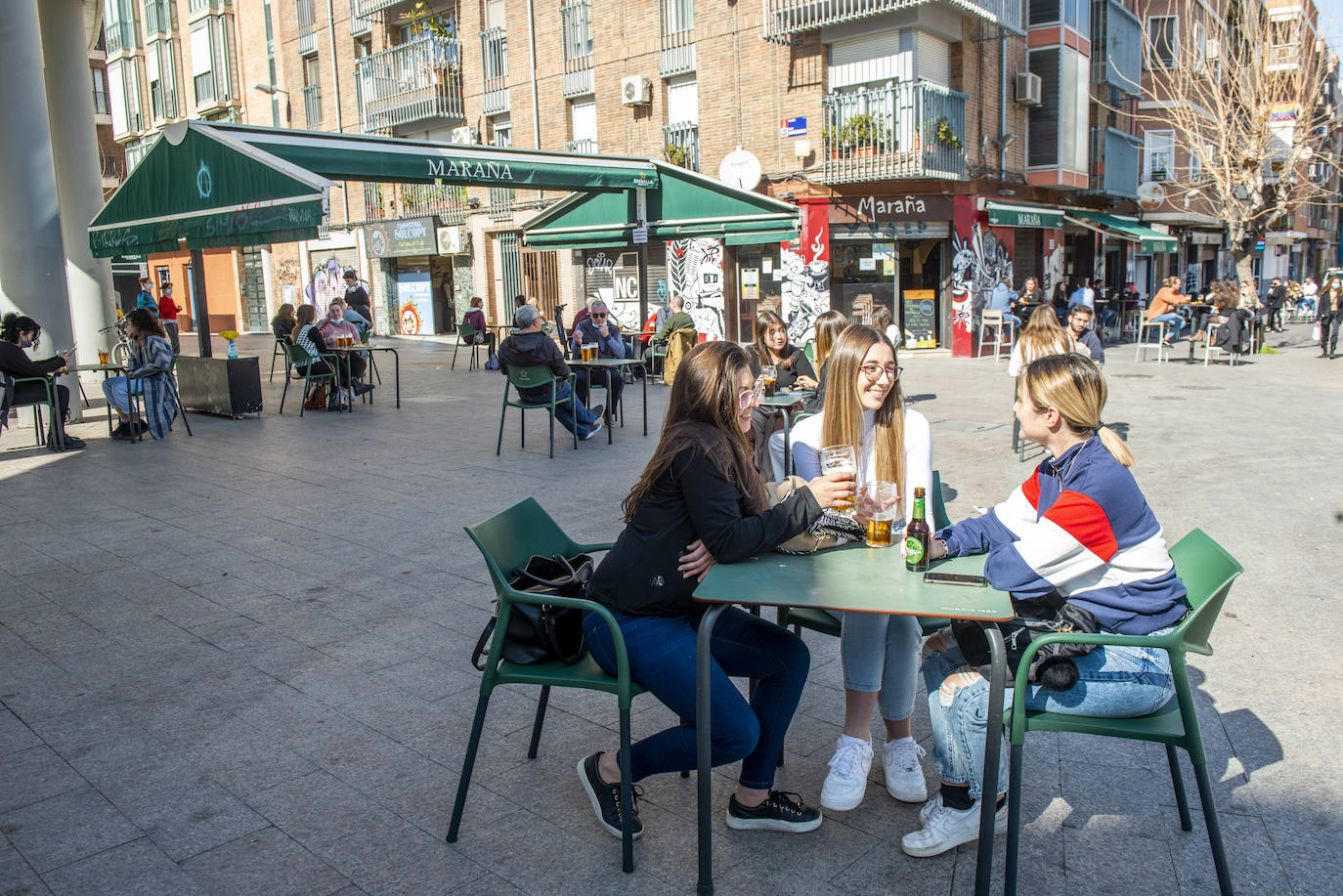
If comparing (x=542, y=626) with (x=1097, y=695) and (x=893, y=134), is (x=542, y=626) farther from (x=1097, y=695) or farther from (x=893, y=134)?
(x=893, y=134)

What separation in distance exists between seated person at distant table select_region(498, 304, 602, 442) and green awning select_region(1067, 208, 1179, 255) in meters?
16.8

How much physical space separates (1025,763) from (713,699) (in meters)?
1.25

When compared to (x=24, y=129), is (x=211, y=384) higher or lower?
lower

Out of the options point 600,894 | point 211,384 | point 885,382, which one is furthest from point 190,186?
point 600,894

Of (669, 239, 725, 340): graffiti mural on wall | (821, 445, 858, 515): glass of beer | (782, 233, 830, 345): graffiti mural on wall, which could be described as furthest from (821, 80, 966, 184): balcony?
(821, 445, 858, 515): glass of beer

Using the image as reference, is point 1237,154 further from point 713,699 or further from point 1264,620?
point 713,699

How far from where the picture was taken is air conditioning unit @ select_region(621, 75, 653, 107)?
72.5ft

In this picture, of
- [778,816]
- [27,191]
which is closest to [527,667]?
[778,816]

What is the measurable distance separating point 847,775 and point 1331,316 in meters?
19.7

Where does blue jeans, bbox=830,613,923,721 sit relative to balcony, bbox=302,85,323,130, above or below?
below

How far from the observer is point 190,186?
9.13 meters

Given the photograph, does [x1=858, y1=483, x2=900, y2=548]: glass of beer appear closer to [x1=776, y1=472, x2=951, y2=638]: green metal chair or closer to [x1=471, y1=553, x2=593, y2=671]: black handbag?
[x1=776, y1=472, x2=951, y2=638]: green metal chair

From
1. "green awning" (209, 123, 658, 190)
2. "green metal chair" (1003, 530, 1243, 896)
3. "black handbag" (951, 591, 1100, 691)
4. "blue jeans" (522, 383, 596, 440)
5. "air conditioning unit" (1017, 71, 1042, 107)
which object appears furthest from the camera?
"air conditioning unit" (1017, 71, 1042, 107)

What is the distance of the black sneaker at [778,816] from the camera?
295 centimetres
